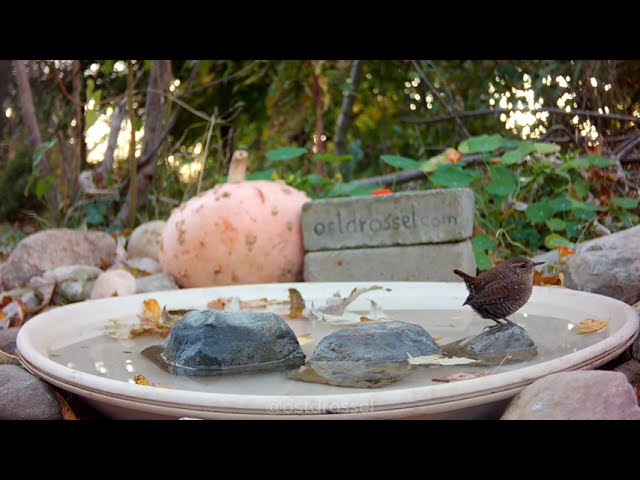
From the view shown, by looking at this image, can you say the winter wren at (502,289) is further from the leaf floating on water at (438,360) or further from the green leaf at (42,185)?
the green leaf at (42,185)

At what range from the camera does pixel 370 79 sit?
23.2ft

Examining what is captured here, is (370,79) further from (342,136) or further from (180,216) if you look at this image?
(180,216)

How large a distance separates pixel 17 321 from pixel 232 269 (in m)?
1.00

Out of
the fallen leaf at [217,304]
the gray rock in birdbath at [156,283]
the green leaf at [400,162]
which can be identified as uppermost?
the green leaf at [400,162]

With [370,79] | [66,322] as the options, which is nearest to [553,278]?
[66,322]

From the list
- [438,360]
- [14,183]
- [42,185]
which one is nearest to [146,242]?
[42,185]

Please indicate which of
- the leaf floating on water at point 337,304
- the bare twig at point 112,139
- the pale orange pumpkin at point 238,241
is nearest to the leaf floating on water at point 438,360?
the leaf floating on water at point 337,304

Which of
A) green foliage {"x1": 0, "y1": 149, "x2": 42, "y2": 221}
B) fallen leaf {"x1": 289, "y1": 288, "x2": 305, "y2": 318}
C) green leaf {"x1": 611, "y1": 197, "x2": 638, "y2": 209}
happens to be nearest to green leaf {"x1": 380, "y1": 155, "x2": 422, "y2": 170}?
green leaf {"x1": 611, "y1": 197, "x2": 638, "y2": 209}

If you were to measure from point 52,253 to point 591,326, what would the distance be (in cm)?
284

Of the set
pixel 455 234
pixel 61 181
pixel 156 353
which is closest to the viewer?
pixel 156 353

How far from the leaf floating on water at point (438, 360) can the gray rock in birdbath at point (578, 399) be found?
0.34 metres

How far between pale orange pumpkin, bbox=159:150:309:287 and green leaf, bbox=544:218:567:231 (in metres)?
1.24

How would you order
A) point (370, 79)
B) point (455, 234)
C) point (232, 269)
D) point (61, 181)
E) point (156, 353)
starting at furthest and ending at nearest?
point (370, 79)
point (61, 181)
point (232, 269)
point (455, 234)
point (156, 353)

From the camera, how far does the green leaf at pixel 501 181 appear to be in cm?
377
